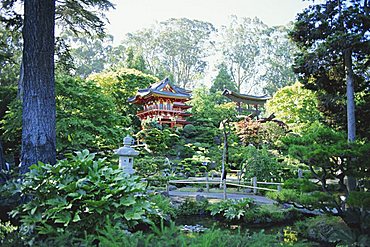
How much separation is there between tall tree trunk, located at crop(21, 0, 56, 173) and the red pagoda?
1339cm

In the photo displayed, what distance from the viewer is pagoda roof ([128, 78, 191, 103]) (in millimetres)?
17375

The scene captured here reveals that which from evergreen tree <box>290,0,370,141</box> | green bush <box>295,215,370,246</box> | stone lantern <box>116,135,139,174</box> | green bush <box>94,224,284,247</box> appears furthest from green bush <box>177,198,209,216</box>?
green bush <box>94,224,284,247</box>

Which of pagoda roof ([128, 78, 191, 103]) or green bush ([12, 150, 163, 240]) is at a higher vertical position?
pagoda roof ([128, 78, 191, 103])

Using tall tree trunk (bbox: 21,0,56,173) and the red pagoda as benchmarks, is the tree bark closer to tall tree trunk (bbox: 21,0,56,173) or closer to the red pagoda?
tall tree trunk (bbox: 21,0,56,173)

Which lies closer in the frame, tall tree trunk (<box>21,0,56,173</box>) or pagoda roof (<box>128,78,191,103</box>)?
tall tree trunk (<box>21,0,56,173</box>)

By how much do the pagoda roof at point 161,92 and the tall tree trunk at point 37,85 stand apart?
13.1m

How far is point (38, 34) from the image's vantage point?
392 cm

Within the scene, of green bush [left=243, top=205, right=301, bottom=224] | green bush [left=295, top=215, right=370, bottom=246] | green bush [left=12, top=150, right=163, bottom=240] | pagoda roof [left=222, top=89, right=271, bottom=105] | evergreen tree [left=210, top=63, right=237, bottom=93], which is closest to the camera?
green bush [left=12, top=150, right=163, bottom=240]

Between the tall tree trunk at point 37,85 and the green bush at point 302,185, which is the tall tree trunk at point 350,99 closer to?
the green bush at point 302,185

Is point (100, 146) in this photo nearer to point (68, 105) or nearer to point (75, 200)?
point (68, 105)

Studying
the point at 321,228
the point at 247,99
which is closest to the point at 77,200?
the point at 321,228

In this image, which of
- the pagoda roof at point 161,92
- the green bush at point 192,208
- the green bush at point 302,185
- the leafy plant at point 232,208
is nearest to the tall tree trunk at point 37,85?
the green bush at point 302,185

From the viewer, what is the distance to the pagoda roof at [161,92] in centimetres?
1738

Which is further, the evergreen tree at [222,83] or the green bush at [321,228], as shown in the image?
the evergreen tree at [222,83]
